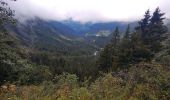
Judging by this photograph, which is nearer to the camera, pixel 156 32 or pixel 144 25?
pixel 156 32

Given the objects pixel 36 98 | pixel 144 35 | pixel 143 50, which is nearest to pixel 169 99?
pixel 36 98

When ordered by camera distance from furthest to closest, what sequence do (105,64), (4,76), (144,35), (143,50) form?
(105,64), (144,35), (143,50), (4,76)

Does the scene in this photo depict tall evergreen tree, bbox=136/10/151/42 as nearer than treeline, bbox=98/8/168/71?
No

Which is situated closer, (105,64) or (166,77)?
(166,77)

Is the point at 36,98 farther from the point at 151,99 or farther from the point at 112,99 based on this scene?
the point at 151,99

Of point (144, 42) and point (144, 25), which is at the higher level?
point (144, 25)

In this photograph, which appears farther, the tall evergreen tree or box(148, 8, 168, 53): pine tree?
the tall evergreen tree

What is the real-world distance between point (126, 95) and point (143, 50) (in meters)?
21.0

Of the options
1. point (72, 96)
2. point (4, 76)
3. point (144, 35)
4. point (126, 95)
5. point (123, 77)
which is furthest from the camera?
point (144, 35)

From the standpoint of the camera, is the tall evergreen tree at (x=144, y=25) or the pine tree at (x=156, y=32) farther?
the tall evergreen tree at (x=144, y=25)

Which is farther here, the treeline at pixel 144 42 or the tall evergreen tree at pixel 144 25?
the tall evergreen tree at pixel 144 25

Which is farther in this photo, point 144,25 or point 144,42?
point 144,25

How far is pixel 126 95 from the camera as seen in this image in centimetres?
973

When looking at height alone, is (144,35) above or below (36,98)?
above
